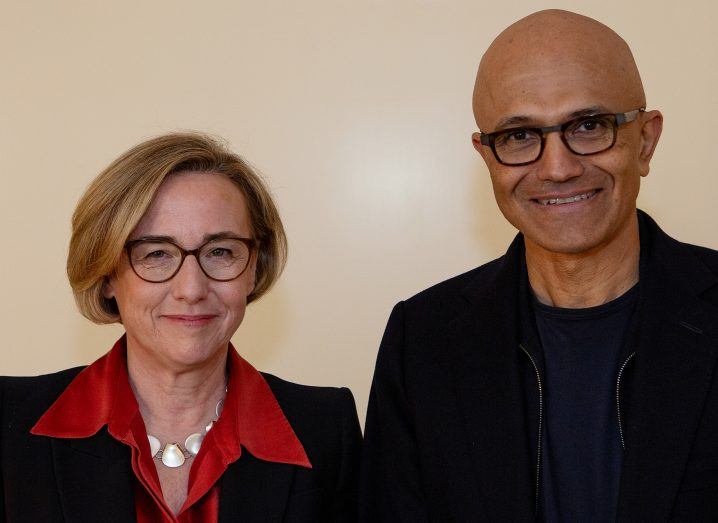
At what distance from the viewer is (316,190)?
11.0 ft

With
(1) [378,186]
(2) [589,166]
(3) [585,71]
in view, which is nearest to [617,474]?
(2) [589,166]

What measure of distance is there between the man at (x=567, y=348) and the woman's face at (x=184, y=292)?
44 cm

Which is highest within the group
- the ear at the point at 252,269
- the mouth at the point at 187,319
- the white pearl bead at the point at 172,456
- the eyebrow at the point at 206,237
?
the eyebrow at the point at 206,237

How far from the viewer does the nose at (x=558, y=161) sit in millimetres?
2238

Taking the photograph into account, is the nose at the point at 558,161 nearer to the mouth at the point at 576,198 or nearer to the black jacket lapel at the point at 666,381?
the mouth at the point at 576,198

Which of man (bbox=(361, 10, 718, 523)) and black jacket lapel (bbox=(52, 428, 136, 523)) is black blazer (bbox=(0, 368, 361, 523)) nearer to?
black jacket lapel (bbox=(52, 428, 136, 523))

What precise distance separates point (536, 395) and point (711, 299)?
0.44 metres

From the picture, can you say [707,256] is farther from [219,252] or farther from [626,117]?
[219,252]

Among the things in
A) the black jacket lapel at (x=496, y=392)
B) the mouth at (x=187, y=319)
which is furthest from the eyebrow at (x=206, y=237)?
the black jacket lapel at (x=496, y=392)

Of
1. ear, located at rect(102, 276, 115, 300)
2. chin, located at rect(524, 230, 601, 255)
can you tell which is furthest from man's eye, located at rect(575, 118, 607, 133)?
ear, located at rect(102, 276, 115, 300)

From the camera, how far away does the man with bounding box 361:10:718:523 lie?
2180 mm

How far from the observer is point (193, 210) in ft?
7.84

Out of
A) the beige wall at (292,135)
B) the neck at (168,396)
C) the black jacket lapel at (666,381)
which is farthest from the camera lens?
the beige wall at (292,135)

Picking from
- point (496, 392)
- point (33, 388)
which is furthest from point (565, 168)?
point (33, 388)
